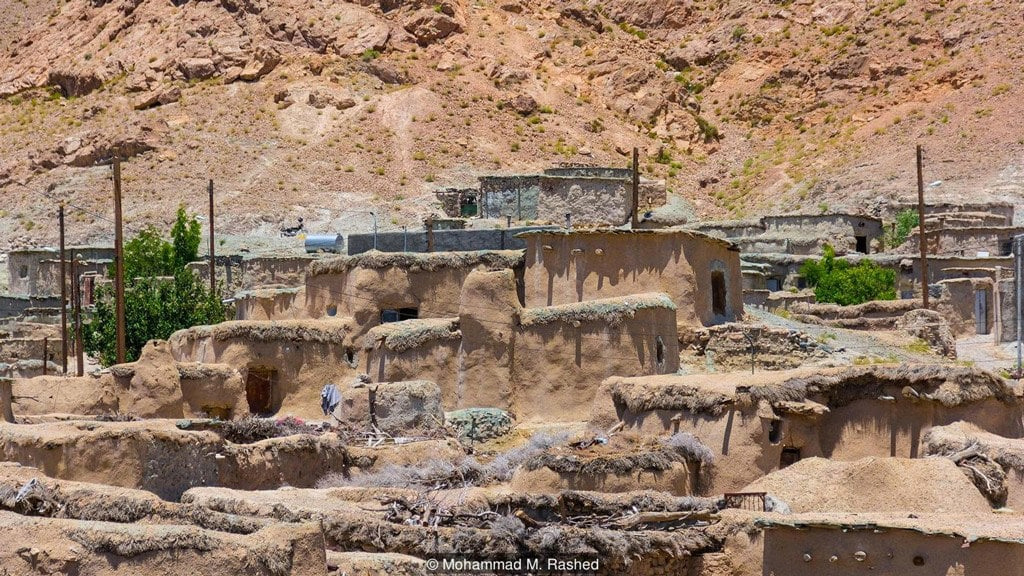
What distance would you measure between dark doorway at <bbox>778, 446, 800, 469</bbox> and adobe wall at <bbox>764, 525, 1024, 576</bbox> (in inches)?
193

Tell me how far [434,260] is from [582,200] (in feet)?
51.7

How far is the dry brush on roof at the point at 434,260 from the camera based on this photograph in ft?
94.0

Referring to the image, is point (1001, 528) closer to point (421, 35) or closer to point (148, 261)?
point (148, 261)

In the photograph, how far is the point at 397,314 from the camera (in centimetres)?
2948

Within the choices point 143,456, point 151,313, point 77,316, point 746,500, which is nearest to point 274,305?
point 151,313

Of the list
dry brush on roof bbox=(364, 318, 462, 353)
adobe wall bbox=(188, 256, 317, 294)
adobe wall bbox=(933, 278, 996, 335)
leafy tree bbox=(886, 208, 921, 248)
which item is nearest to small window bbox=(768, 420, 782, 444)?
dry brush on roof bbox=(364, 318, 462, 353)

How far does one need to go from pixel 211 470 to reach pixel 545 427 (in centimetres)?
700

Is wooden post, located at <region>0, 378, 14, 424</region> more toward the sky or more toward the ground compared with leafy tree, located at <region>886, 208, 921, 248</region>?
more toward the ground

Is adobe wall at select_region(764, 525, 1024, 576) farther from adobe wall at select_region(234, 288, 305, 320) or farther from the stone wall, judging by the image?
adobe wall at select_region(234, 288, 305, 320)

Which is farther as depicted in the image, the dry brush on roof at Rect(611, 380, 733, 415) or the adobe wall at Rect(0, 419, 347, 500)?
the dry brush on roof at Rect(611, 380, 733, 415)

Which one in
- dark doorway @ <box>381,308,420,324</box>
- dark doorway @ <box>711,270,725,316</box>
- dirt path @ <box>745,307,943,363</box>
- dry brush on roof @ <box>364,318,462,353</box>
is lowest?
dirt path @ <box>745,307,943,363</box>

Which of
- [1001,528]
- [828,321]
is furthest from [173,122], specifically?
[1001,528]

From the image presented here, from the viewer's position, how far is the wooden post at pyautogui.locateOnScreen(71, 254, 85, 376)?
35.8 meters

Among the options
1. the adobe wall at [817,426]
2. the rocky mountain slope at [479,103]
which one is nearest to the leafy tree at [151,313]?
the rocky mountain slope at [479,103]
